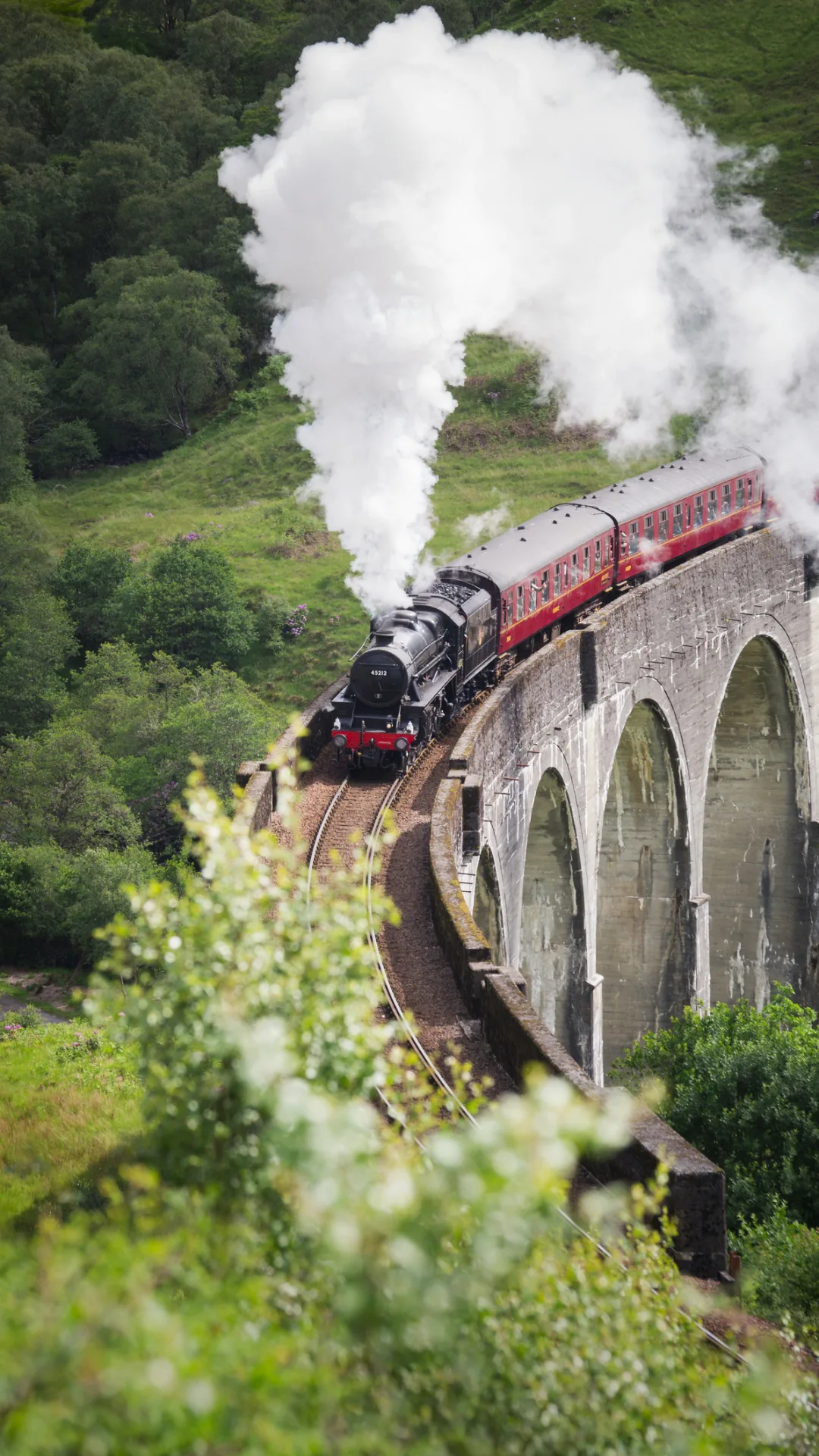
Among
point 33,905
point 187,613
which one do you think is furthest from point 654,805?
point 187,613

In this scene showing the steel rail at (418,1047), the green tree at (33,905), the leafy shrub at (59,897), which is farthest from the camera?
the green tree at (33,905)

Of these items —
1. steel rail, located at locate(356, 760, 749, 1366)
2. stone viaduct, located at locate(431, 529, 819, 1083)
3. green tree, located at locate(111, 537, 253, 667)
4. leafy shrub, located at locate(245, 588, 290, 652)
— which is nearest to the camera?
steel rail, located at locate(356, 760, 749, 1366)

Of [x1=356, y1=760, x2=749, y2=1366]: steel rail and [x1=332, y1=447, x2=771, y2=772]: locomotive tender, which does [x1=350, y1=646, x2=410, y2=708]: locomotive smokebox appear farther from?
[x1=356, y1=760, x2=749, y2=1366]: steel rail

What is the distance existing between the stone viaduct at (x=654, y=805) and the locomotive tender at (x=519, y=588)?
1120mm

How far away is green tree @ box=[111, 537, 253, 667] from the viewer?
127 ft

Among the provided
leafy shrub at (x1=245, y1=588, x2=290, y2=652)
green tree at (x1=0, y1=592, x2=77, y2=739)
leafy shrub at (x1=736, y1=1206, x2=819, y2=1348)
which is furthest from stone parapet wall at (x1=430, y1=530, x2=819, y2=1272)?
green tree at (x1=0, y1=592, x2=77, y2=739)

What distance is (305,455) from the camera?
169ft

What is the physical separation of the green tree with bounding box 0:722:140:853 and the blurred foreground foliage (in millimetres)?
21840

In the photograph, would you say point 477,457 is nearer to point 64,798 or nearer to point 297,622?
point 297,622

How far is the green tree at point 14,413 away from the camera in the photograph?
170ft

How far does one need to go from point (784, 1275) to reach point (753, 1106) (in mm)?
4014

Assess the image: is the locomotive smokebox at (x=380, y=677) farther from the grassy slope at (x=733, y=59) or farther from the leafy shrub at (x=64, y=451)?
the grassy slope at (x=733, y=59)

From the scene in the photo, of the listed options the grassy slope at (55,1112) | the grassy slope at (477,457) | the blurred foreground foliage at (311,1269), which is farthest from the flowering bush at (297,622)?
the blurred foreground foliage at (311,1269)

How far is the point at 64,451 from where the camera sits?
57.7m
